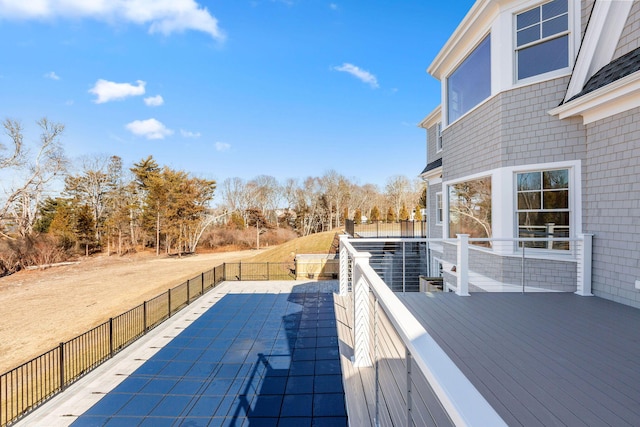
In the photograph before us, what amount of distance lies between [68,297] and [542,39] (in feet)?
72.6

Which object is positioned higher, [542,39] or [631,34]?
[542,39]

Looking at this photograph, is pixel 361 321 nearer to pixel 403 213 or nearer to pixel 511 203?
pixel 511 203

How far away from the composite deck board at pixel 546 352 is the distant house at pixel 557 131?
1.03 metres

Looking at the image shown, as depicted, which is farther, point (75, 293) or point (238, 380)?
point (75, 293)

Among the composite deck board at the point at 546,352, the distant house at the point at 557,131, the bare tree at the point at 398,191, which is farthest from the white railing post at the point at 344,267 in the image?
the bare tree at the point at 398,191

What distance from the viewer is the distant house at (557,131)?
4.75 metres

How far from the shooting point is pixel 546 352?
332 centimetres

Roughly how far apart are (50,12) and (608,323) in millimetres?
25751

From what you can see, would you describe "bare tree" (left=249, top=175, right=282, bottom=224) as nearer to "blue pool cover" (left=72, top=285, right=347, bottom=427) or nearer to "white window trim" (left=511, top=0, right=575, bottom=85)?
"blue pool cover" (left=72, top=285, right=347, bottom=427)

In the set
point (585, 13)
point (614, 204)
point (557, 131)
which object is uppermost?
point (585, 13)

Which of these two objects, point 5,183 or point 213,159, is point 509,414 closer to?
point 5,183

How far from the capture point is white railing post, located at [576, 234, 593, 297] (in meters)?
5.28

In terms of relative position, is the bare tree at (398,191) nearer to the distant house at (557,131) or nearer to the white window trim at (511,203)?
the distant house at (557,131)

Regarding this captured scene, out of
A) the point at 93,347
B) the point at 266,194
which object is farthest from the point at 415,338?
the point at 266,194
